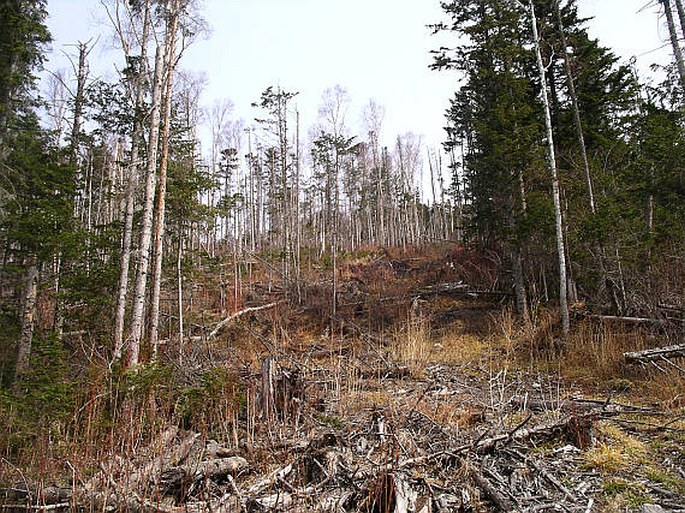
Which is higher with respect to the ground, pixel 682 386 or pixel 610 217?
pixel 610 217

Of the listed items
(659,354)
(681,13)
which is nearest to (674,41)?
(681,13)

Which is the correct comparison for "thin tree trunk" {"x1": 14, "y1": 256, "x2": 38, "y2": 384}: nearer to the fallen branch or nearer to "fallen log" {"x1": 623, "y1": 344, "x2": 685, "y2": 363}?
the fallen branch

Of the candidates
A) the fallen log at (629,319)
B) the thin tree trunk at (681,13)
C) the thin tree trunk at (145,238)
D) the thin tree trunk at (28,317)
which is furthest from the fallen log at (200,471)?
the thin tree trunk at (681,13)

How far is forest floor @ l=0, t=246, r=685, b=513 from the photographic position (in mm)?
3207

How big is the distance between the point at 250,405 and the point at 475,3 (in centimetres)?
1530

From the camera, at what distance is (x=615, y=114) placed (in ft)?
50.2

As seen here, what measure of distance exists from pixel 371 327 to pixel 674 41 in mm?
11537

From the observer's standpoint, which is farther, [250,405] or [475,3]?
[475,3]

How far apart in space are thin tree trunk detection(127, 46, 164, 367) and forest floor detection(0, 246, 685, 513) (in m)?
1.26

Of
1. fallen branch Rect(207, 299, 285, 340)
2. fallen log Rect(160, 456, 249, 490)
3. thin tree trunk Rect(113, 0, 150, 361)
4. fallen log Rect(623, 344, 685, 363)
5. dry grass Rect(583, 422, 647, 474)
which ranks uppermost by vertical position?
thin tree trunk Rect(113, 0, 150, 361)

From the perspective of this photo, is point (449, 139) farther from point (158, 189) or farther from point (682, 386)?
point (682, 386)

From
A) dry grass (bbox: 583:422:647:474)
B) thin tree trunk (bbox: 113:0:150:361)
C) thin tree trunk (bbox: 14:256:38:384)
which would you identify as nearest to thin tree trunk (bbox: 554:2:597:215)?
dry grass (bbox: 583:422:647:474)

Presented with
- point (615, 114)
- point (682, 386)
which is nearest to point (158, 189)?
point (682, 386)

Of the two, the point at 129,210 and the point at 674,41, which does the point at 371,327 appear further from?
the point at 674,41
